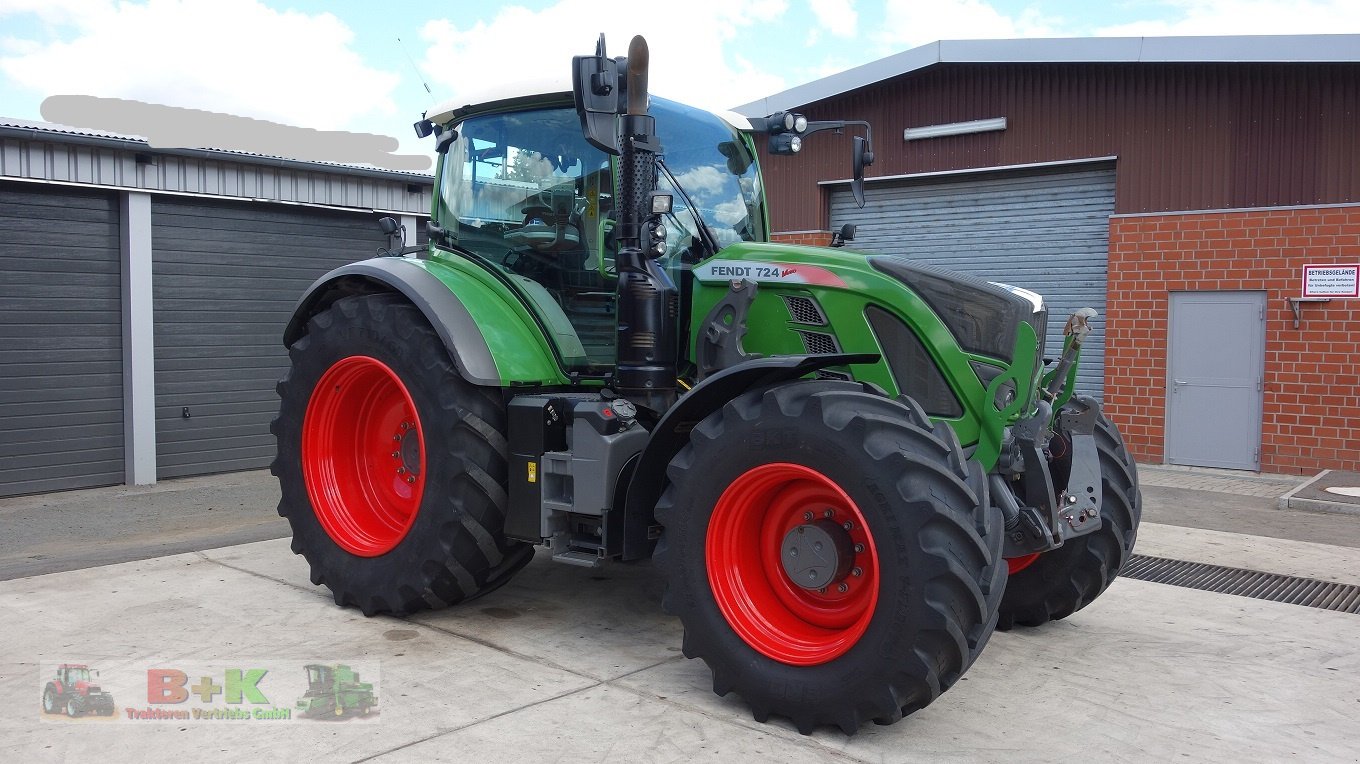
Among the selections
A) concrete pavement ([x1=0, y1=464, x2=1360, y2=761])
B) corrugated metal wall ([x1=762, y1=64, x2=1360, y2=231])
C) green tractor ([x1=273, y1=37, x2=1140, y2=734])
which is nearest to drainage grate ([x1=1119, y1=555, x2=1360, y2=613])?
concrete pavement ([x1=0, y1=464, x2=1360, y2=761])

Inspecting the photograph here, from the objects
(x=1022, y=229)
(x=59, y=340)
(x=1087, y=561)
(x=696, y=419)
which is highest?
(x=1022, y=229)

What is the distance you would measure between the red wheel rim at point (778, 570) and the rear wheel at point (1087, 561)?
139 centimetres

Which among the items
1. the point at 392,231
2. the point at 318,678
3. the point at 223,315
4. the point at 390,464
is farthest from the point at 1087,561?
the point at 223,315

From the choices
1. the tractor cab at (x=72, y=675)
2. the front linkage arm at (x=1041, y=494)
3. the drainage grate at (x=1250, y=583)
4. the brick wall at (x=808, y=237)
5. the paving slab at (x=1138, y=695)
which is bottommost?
the drainage grate at (x=1250, y=583)

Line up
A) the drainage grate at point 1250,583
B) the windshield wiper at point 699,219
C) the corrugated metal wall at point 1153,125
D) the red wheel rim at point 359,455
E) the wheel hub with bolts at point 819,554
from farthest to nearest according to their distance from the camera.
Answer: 1. the corrugated metal wall at point 1153,125
2. the drainage grate at point 1250,583
3. the red wheel rim at point 359,455
4. the windshield wiper at point 699,219
5. the wheel hub with bolts at point 819,554

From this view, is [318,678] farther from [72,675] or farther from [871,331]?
[871,331]

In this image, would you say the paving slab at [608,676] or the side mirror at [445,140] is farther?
the side mirror at [445,140]

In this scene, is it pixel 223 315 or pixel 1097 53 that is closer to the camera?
pixel 223 315

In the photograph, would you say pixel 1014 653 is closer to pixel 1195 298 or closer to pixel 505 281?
pixel 505 281

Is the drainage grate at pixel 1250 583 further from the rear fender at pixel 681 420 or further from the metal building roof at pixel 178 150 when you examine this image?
the metal building roof at pixel 178 150

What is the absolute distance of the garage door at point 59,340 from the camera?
28.7 feet

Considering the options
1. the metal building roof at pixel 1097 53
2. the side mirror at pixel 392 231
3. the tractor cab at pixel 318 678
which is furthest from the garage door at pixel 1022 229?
the tractor cab at pixel 318 678

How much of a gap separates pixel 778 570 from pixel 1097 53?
371 inches

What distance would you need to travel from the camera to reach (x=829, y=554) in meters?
3.79
